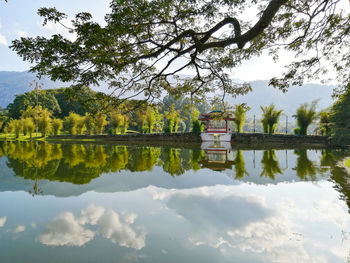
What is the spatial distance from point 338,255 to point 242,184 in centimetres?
305

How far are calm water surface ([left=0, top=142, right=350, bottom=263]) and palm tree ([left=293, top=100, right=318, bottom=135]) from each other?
20.9m

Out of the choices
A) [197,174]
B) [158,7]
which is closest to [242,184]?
[197,174]

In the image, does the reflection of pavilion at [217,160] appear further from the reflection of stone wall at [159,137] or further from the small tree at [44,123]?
the small tree at [44,123]

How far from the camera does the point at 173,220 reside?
10.6 feet

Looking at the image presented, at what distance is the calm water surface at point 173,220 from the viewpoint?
237cm

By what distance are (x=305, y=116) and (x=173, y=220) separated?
25.4 metres

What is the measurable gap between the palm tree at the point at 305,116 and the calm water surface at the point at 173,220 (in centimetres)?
2085

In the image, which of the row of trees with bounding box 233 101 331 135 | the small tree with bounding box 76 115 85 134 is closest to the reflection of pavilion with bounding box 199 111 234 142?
the row of trees with bounding box 233 101 331 135

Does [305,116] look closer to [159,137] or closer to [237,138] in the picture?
[237,138]

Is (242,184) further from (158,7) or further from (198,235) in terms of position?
(158,7)

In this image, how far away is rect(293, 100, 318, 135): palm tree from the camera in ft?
76.7

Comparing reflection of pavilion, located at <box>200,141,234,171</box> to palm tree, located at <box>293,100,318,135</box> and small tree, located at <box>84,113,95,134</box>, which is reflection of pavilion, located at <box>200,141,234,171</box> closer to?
small tree, located at <box>84,113,95,134</box>

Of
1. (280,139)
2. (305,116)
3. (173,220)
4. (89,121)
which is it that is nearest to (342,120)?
(280,139)

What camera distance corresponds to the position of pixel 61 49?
3762 mm
